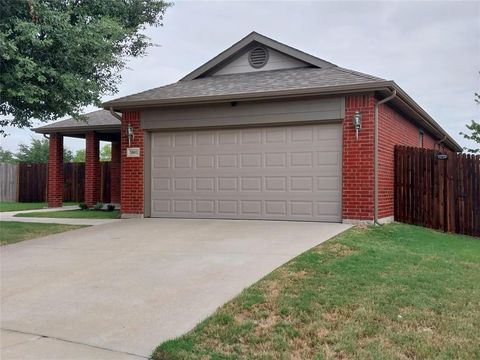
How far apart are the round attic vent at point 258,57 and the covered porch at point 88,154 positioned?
5.71 meters

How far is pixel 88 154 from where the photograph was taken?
1767cm

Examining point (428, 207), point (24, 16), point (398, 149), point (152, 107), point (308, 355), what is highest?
point (24, 16)

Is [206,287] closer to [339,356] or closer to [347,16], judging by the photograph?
[339,356]

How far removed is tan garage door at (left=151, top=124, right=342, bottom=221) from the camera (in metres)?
10.9

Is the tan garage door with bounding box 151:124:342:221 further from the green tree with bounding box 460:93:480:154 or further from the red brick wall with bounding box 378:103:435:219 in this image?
the green tree with bounding box 460:93:480:154

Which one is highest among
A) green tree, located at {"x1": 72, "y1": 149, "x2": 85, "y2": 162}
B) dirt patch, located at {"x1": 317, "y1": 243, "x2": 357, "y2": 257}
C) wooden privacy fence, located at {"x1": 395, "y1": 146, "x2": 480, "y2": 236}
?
green tree, located at {"x1": 72, "y1": 149, "x2": 85, "y2": 162}

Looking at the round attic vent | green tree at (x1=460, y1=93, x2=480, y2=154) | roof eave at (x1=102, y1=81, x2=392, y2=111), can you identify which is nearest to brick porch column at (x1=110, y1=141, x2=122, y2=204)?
roof eave at (x1=102, y1=81, x2=392, y2=111)

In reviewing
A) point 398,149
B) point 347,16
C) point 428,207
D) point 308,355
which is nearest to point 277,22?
point 347,16

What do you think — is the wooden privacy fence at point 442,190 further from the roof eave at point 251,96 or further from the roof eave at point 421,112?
the roof eave at point 251,96

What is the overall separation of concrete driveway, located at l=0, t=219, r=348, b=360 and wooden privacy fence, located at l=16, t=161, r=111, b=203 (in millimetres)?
12359

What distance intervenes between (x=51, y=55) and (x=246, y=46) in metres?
6.23

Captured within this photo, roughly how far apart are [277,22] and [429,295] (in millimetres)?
14262

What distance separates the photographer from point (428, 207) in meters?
11.7

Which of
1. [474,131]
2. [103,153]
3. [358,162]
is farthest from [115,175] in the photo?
[103,153]
